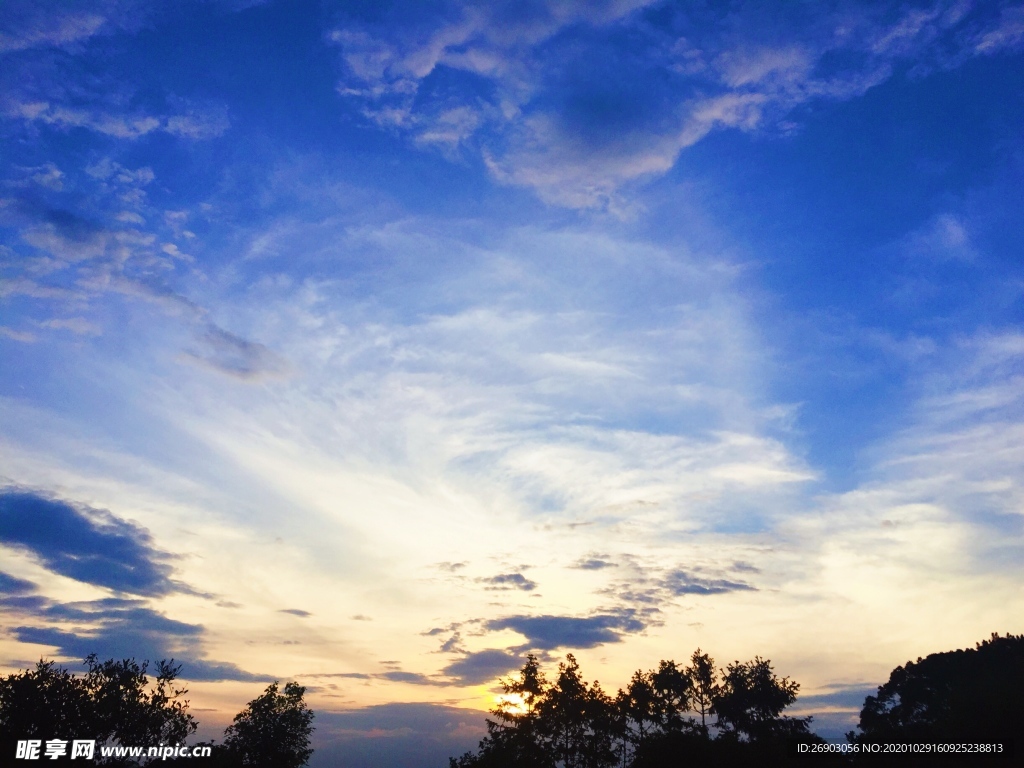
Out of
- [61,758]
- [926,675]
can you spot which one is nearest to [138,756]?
[61,758]

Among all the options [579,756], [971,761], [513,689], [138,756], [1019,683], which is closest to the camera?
[971,761]

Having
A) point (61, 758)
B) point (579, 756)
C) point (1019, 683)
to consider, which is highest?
point (1019, 683)

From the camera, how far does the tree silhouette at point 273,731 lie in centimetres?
9031

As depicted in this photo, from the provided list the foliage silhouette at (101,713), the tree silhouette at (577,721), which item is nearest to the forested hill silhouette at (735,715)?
the tree silhouette at (577,721)

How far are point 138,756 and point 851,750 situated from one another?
279 feet

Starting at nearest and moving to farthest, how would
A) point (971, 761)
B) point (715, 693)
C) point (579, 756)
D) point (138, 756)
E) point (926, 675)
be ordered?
1. point (971, 761)
2. point (138, 756)
3. point (579, 756)
4. point (715, 693)
5. point (926, 675)

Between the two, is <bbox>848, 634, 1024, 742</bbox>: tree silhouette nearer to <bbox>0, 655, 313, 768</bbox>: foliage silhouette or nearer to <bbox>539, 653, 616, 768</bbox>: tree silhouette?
<bbox>539, 653, 616, 768</bbox>: tree silhouette

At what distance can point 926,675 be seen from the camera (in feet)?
400

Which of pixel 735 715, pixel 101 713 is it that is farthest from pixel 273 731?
pixel 735 715

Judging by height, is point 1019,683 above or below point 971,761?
above

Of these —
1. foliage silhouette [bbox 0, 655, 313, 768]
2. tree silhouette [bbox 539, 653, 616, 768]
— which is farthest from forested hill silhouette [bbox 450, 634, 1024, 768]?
foliage silhouette [bbox 0, 655, 313, 768]

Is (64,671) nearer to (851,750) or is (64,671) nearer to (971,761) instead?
(851,750)

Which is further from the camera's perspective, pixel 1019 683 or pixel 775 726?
pixel 775 726

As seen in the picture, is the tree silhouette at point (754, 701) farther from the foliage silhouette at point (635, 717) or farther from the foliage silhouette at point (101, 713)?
the foliage silhouette at point (101, 713)
